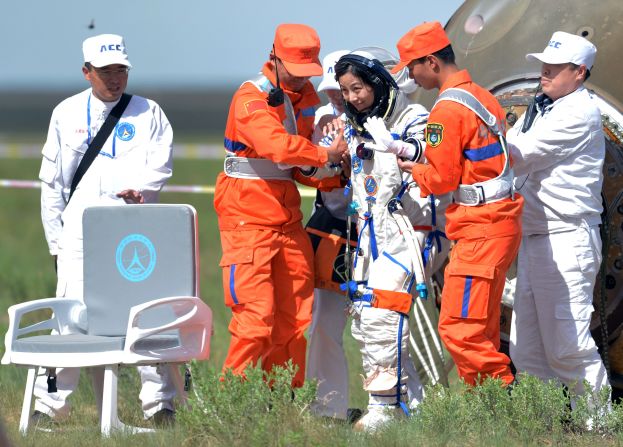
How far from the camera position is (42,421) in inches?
261

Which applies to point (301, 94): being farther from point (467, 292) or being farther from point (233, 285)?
point (467, 292)

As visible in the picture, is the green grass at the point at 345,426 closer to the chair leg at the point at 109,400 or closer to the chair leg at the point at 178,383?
the chair leg at the point at 109,400

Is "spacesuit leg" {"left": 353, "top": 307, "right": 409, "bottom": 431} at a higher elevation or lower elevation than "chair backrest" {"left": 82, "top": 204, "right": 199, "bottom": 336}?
lower

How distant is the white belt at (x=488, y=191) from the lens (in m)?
5.77

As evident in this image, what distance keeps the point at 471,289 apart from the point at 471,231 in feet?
0.92

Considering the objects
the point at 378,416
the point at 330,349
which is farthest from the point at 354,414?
the point at 378,416

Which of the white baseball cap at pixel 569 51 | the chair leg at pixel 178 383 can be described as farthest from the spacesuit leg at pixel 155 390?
the white baseball cap at pixel 569 51

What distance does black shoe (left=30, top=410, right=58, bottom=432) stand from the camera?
6.45 metres

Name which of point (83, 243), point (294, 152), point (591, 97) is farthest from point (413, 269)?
point (83, 243)

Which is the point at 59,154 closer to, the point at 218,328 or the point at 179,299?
the point at 179,299

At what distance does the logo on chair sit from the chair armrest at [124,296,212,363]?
252 mm

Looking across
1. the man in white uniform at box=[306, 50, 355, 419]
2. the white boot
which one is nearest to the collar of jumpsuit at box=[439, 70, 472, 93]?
the man in white uniform at box=[306, 50, 355, 419]

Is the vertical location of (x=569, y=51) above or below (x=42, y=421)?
above

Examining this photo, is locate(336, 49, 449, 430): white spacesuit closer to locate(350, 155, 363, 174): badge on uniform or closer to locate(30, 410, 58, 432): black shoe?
locate(350, 155, 363, 174): badge on uniform
